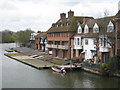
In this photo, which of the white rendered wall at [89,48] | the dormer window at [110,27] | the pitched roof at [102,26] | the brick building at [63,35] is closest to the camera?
the dormer window at [110,27]

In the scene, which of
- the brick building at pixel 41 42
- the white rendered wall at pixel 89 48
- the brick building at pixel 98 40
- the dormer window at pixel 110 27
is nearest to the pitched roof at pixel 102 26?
the brick building at pixel 98 40

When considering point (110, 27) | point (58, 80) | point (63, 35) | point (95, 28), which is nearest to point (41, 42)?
point (63, 35)

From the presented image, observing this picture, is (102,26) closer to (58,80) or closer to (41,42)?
(58,80)

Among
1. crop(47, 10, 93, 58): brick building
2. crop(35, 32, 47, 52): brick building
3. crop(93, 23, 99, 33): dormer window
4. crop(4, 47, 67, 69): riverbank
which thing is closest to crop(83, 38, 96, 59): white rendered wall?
crop(93, 23, 99, 33): dormer window

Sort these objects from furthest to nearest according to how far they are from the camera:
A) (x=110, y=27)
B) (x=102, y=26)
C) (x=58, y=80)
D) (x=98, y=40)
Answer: (x=102, y=26), (x=98, y=40), (x=110, y=27), (x=58, y=80)

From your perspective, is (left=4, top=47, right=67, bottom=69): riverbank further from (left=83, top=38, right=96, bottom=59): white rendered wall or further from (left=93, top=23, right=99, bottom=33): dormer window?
(left=93, top=23, right=99, bottom=33): dormer window

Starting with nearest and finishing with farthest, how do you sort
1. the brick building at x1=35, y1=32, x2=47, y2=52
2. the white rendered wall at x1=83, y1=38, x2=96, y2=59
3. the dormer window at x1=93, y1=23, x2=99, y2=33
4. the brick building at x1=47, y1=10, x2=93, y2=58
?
1. the dormer window at x1=93, y1=23, x2=99, y2=33
2. the white rendered wall at x1=83, y1=38, x2=96, y2=59
3. the brick building at x1=47, y1=10, x2=93, y2=58
4. the brick building at x1=35, y1=32, x2=47, y2=52

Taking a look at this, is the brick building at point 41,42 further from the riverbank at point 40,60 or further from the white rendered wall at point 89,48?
the white rendered wall at point 89,48

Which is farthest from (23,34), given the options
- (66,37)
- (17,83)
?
(17,83)

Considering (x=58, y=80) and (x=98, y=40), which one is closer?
(x=58, y=80)

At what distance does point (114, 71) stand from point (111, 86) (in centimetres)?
507

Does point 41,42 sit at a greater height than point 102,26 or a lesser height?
lesser

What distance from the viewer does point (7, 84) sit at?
92.5 feet

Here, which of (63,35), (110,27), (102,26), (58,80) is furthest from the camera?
(63,35)
